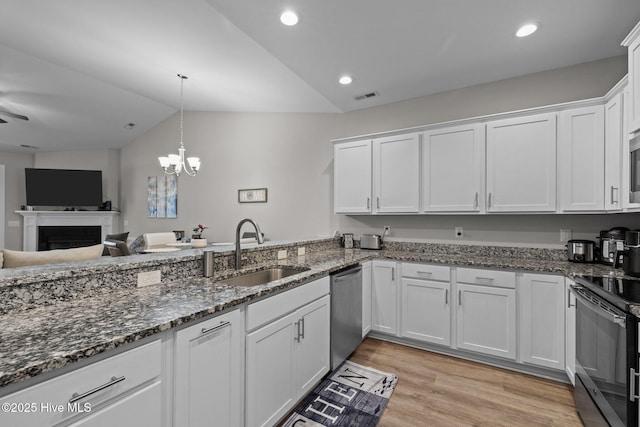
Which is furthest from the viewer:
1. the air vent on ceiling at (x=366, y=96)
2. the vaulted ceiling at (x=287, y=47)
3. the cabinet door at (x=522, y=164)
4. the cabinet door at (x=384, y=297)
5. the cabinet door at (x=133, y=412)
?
the air vent on ceiling at (x=366, y=96)

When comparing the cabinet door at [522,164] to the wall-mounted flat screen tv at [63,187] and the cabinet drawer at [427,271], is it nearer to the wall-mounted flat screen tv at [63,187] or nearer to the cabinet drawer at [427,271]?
the cabinet drawer at [427,271]

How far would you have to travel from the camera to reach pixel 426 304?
270 centimetres

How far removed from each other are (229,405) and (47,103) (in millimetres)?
5980

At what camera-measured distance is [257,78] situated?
11.3ft

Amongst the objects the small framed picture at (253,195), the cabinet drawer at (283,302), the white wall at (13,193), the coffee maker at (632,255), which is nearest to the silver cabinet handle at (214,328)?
the cabinet drawer at (283,302)

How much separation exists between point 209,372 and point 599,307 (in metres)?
2.05

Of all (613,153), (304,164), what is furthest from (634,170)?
(304,164)

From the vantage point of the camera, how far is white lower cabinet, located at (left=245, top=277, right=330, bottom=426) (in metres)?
1.48

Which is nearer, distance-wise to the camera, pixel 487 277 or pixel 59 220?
pixel 487 277

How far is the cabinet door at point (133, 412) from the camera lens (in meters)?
0.87

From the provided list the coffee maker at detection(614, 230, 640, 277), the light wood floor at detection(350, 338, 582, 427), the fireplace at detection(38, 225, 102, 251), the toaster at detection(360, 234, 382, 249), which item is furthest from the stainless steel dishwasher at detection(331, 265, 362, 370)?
the fireplace at detection(38, 225, 102, 251)

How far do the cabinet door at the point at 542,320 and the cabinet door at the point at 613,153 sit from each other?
2.39 feet

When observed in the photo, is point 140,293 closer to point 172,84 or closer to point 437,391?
point 437,391

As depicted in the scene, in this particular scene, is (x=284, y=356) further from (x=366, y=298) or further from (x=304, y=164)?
(x=304, y=164)
